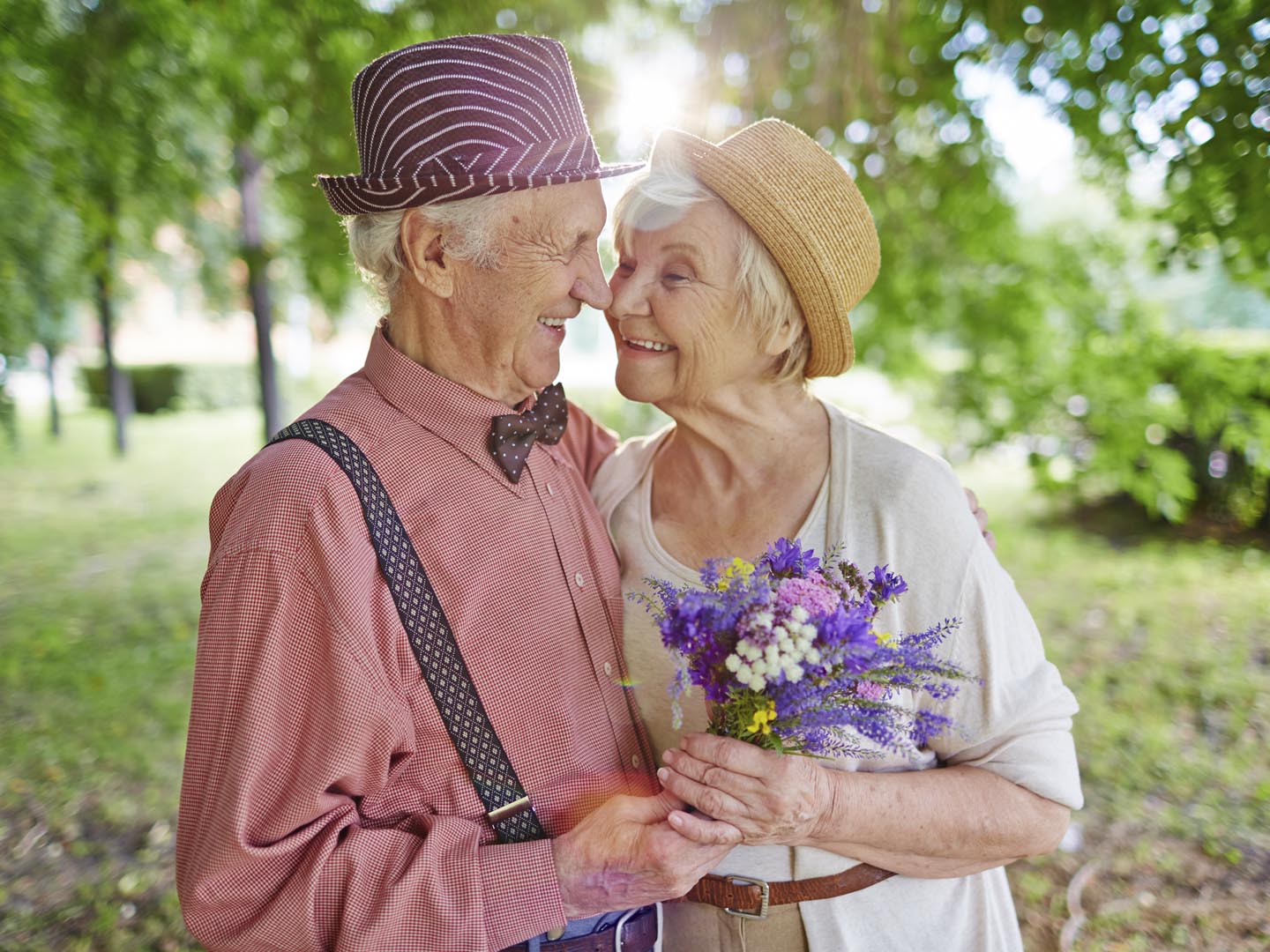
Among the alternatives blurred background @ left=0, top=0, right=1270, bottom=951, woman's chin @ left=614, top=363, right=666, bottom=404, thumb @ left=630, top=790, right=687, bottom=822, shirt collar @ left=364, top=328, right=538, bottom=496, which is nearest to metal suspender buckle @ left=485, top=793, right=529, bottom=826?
thumb @ left=630, top=790, right=687, bottom=822

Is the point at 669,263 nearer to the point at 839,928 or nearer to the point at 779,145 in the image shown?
the point at 779,145

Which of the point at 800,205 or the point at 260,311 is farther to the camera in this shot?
the point at 260,311

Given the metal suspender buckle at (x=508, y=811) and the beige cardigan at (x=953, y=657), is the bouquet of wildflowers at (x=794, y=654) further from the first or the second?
the metal suspender buckle at (x=508, y=811)

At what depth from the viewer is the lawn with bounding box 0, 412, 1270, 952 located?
176 inches

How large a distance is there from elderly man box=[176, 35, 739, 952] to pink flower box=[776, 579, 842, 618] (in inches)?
19.8

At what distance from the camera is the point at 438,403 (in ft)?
6.70

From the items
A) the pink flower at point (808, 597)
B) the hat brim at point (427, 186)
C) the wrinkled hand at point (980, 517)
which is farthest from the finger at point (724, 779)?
the hat brim at point (427, 186)

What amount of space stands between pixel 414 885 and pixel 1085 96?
4.77m

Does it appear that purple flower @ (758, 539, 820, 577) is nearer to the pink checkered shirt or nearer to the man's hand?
the man's hand

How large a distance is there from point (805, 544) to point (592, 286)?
788mm

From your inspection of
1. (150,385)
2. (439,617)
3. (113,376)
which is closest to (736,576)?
(439,617)

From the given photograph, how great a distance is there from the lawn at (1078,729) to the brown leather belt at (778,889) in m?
2.93

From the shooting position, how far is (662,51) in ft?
22.4

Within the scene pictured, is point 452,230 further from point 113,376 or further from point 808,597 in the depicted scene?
point 113,376
